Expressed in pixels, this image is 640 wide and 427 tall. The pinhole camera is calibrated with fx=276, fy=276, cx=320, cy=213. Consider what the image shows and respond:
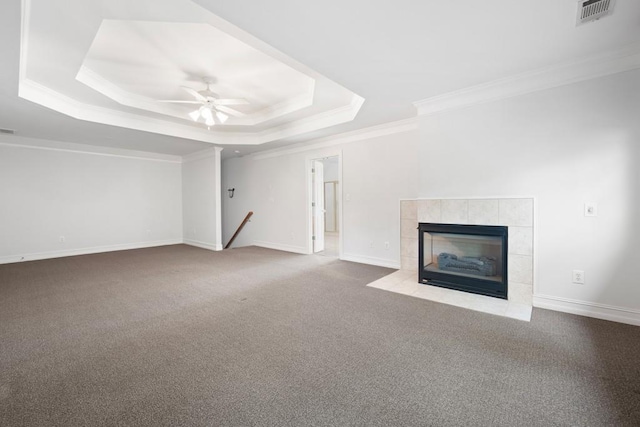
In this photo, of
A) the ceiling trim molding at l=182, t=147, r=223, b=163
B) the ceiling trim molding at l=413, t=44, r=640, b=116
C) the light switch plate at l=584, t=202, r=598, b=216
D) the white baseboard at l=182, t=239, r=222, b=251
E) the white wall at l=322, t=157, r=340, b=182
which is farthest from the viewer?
the white wall at l=322, t=157, r=340, b=182

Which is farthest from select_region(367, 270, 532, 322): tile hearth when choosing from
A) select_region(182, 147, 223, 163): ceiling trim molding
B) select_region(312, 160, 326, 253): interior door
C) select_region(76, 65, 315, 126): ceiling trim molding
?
select_region(182, 147, 223, 163): ceiling trim molding

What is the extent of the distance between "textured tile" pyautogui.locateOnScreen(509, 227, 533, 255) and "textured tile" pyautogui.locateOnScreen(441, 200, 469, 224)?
0.51 meters

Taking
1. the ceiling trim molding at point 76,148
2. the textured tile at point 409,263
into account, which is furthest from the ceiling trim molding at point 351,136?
the ceiling trim molding at point 76,148

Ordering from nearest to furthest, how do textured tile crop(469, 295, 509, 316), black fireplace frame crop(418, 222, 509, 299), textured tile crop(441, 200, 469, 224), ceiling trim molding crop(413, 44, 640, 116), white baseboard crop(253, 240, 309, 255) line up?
ceiling trim molding crop(413, 44, 640, 116) → textured tile crop(469, 295, 509, 316) → black fireplace frame crop(418, 222, 509, 299) → textured tile crop(441, 200, 469, 224) → white baseboard crop(253, 240, 309, 255)

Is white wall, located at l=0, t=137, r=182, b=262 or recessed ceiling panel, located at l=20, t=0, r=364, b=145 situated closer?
recessed ceiling panel, located at l=20, t=0, r=364, b=145

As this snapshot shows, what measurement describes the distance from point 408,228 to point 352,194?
1311 millimetres

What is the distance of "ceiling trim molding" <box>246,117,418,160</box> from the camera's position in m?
4.53

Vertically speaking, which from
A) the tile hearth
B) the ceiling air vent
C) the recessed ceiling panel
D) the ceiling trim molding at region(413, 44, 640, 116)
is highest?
the recessed ceiling panel

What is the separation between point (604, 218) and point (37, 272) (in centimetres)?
779

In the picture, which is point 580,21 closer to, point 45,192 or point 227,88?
point 227,88

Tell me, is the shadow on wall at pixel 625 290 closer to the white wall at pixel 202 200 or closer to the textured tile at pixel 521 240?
the textured tile at pixel 521 240

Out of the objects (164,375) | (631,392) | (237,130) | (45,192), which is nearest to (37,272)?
(45,192)

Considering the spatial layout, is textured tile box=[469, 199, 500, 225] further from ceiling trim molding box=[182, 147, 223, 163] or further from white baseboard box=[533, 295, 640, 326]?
ceiling trim molding box=[182, 147, 223, 163]

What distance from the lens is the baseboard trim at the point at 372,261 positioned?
4.73 meters
